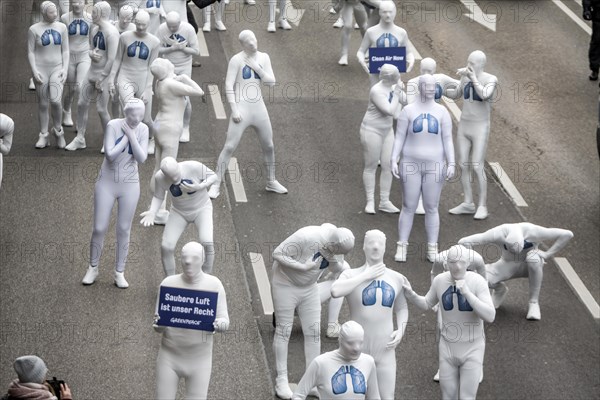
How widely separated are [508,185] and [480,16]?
308 inches

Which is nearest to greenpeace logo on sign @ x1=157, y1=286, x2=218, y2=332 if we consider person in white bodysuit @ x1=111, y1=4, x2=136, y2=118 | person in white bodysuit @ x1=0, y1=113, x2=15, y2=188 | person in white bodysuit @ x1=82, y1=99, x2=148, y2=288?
person in white bodysuit @ x1=0, y1=113, x2=15, y2=188

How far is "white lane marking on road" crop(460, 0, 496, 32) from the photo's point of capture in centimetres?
2933

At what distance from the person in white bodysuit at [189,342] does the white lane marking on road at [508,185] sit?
27.7 ft

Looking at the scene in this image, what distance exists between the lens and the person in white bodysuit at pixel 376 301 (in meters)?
15.5

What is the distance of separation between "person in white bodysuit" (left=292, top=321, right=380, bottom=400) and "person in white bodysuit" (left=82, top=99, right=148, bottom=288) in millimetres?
4776

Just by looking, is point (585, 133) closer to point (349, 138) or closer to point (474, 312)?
point (349, 138)

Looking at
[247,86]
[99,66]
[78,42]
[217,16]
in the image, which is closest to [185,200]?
[247,86]

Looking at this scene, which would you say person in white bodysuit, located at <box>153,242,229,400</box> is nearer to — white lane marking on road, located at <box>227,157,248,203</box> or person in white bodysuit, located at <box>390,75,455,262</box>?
person in white bodysuit, located at <box>390,75,455,262</box>

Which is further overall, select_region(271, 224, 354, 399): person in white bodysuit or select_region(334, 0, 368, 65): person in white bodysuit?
select_region(334, 0, 368, 65): person in white bodysuit

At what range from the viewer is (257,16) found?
2880 cm

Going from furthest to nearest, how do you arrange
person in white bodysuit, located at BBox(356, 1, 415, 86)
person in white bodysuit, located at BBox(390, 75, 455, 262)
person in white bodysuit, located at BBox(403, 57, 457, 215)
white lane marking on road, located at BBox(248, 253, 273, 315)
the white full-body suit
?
person in white bodysuit, located at BBox(356, 1, 415, 86) < person in white bodysuit, located at BBox(403, 57, 457, 215) < the white full-body suit < person in white bodysuit, located at BBox(390, 75, 455, 262) < white lane marking on road, located at BBox(248, 253, 273, 315)

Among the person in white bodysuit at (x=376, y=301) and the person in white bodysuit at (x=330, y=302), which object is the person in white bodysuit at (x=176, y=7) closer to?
the person in white bodysuit at (x=330, y=302)

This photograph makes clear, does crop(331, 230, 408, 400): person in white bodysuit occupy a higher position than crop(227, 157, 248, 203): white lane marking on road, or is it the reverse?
crop(331, 230, 408, 400): person in white bodysuit

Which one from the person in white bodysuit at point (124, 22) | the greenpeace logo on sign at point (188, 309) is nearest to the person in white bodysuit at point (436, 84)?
the person in white bodysuit at point (124, 22)
